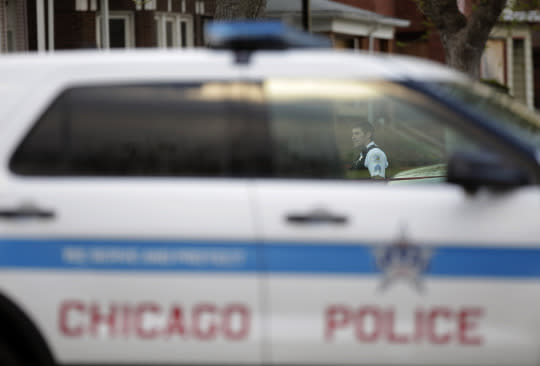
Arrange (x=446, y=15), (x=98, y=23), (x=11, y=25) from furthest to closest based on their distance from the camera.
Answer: (x=98, y=23) → (x=11, y=25) → (x=446, y=15)

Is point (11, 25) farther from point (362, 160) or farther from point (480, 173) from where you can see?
point (480, 173)

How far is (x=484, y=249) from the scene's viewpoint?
191 inches

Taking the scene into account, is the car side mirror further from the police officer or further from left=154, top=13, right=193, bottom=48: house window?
left=154, top=13, right=193, bottom=48: house window

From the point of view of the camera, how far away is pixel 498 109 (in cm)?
530

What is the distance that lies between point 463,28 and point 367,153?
15.3 feet

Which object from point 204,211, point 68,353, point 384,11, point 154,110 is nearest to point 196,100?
point 154,110

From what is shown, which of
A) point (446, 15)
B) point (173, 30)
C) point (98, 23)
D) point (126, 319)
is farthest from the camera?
point (173, 30)

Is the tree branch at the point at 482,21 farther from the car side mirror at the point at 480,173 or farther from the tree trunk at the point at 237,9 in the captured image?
the car side mirror at the point at 480,173

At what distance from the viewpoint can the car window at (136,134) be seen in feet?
16.5

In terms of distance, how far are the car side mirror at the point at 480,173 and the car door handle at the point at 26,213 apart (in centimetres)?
170

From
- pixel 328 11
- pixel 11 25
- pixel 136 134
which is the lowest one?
pixel 136 134

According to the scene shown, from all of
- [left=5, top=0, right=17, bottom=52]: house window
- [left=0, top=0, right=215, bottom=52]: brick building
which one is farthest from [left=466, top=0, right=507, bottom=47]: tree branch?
[left=5, top=0, right=17, bottom=52]: house window

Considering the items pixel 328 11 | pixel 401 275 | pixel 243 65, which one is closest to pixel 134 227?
pixel 243 65

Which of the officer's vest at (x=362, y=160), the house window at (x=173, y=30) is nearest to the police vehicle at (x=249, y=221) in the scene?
the officer's vest at (x=362, y=160)
